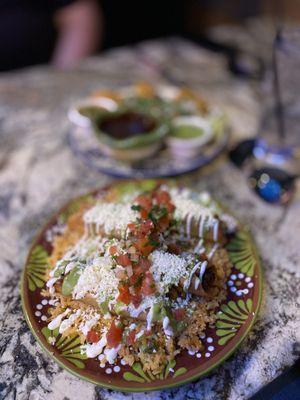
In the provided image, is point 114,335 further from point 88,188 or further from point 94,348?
point 88,188

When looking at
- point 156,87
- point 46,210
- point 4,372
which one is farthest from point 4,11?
point 4,372

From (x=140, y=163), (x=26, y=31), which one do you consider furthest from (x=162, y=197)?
(x=26, y=31)

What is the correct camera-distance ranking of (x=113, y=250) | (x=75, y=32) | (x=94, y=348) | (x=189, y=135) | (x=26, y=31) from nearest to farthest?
(x=94, y=348) → (x=113, y=250) → (x=189, y=135) → (x=26, y=31) → (x=75, y=32)

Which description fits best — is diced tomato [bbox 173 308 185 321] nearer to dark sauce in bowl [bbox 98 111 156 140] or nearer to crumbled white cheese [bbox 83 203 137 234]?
crumbled white cheese [bbox 83 203 137 234]

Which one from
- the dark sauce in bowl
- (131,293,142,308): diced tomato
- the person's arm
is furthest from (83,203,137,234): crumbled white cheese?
the person's arm

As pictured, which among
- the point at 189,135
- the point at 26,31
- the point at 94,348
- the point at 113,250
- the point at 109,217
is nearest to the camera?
the point at 94,348

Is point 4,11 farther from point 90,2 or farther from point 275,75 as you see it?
point 275,75
